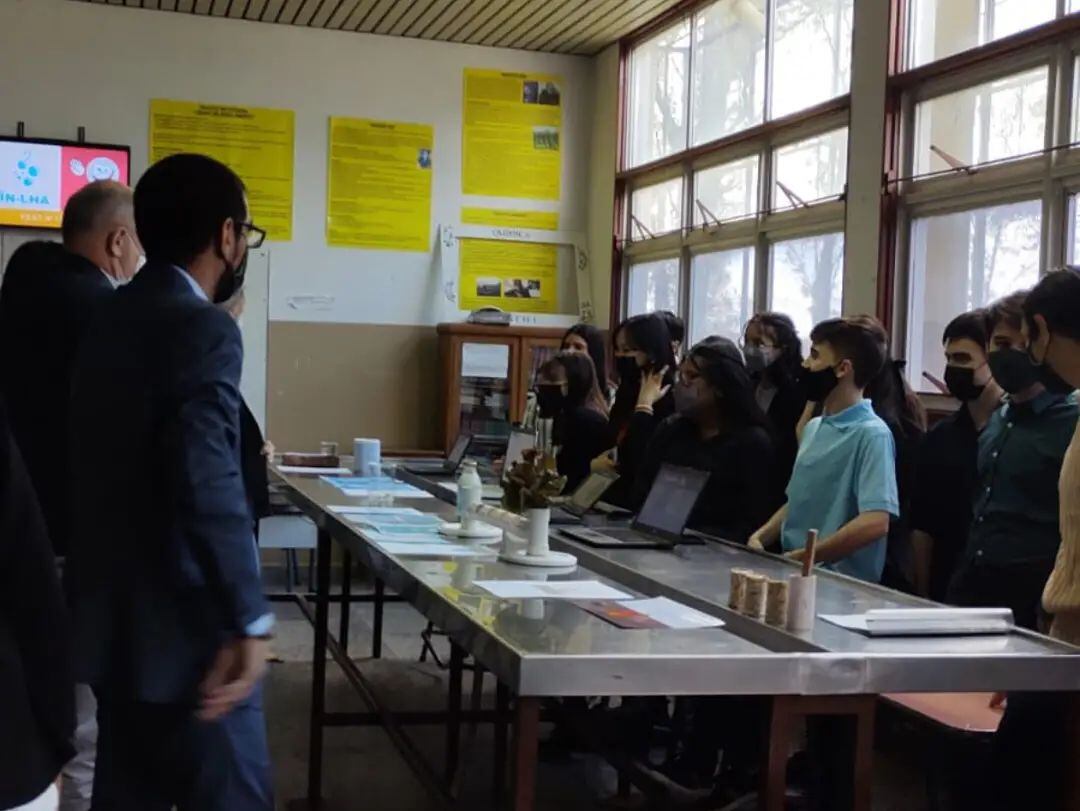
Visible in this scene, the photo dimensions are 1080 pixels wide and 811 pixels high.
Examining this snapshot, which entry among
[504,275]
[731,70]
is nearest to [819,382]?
[731,70]

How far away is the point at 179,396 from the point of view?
1.81 m

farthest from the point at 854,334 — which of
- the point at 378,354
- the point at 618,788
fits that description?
the point at 378,354

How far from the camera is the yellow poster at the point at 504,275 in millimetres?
7586

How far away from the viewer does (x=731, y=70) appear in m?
6.35

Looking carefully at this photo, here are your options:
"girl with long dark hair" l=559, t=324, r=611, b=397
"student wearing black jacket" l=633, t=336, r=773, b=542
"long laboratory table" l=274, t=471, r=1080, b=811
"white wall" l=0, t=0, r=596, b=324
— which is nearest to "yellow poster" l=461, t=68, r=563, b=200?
"white wall" l=0, t=0, r=596, b=324

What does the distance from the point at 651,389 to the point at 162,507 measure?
275 cm

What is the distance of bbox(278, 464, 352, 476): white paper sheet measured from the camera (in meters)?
4.73

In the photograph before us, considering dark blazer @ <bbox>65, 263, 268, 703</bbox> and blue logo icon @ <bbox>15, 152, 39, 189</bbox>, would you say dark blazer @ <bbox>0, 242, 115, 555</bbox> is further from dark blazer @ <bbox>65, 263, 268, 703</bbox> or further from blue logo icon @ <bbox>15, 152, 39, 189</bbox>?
blue logo icon @ <bbox>15, 152, 39, 189</bbox>

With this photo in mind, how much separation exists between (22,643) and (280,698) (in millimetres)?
3677

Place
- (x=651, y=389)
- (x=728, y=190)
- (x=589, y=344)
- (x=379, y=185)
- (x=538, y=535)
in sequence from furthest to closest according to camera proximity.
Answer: (x=379, y=185), (x=728, y=190), (x=589, y=344), (x=651, y=389), (x=538, y=535)

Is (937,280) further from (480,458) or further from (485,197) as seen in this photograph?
(485,197)

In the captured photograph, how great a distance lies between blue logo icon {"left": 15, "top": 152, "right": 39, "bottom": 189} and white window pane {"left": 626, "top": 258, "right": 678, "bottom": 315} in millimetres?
3365

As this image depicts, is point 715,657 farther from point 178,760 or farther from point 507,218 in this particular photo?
point 507,218

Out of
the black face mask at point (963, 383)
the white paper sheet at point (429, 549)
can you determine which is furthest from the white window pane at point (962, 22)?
the white paper sheet at point (429, 549)
